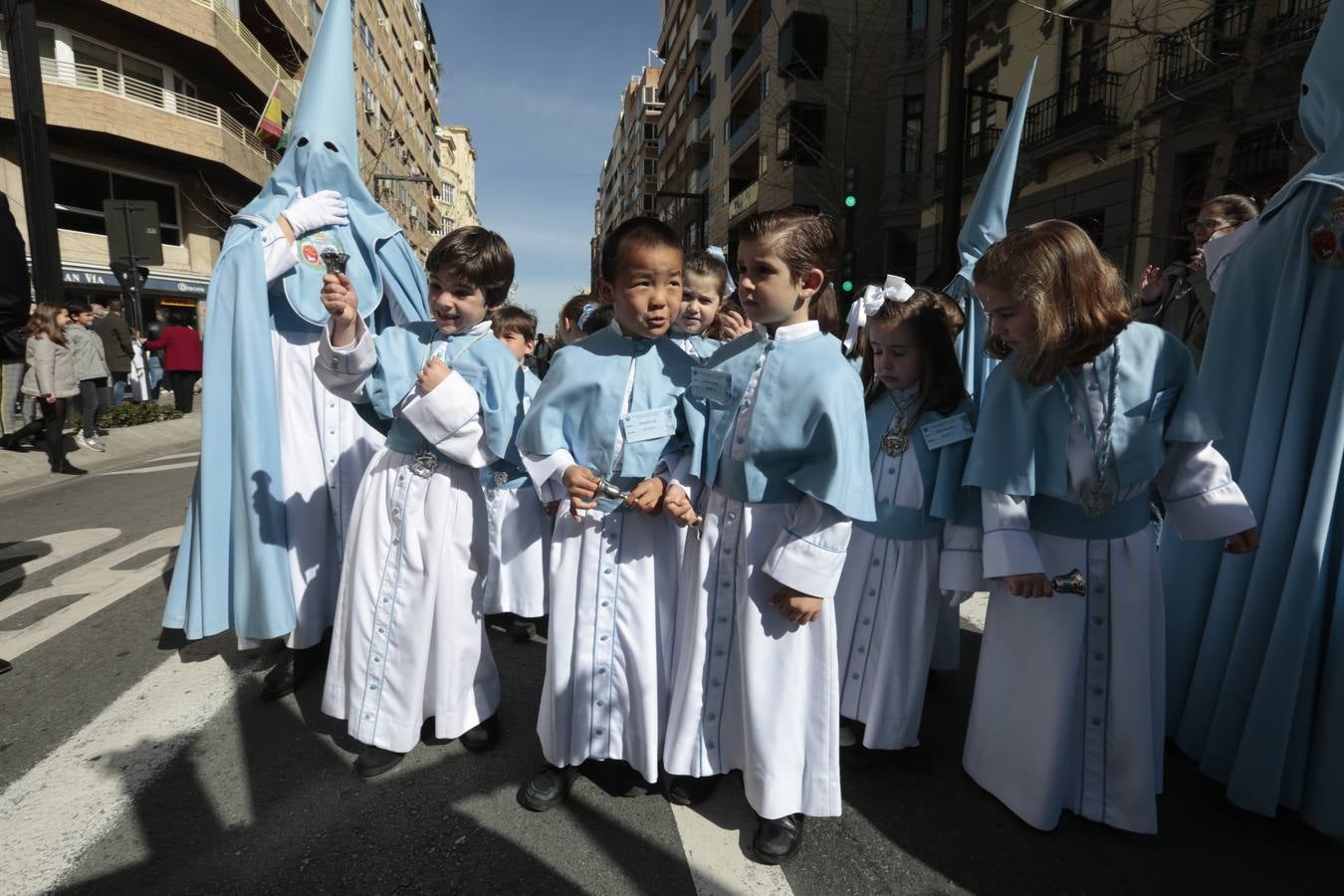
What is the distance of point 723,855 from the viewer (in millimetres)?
1979

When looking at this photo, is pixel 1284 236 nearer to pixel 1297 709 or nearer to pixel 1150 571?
pixel 1150 571

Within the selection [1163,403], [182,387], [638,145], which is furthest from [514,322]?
[638,145]

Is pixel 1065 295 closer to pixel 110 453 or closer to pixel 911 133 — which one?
pixel 110 453

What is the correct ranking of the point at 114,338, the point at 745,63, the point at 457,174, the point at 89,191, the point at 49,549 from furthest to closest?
the point at 457,174 → the point at 745,63 → the point at 89,191 → the point at 114,338 → the point at 49,549

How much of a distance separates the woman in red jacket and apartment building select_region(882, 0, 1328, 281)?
37.9ft

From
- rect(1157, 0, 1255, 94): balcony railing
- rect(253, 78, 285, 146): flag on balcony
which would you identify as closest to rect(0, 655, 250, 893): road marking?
rect(253, 78, 285, 146): flag on balcony

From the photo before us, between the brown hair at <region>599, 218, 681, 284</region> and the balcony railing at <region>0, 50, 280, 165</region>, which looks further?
the balcony railing at <region>0, 50, 280, 165</region>

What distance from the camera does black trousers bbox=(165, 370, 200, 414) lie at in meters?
11.9

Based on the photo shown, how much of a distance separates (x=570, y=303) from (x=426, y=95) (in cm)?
5576

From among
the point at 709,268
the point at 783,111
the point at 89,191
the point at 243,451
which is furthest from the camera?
the point at 783,111

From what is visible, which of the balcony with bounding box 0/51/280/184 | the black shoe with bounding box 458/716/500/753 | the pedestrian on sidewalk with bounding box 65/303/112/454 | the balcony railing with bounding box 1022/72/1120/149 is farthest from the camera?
the balcony with bounding box 0/51/280/184

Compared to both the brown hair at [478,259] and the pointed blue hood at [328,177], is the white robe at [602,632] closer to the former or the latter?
the brown hair at [478,259]

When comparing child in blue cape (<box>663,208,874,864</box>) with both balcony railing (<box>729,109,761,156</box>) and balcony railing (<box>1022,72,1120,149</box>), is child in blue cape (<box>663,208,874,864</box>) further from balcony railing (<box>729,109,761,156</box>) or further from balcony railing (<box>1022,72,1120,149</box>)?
balcony railing (<box>729,109,761,156</box>)

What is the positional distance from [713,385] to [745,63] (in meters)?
27.3
